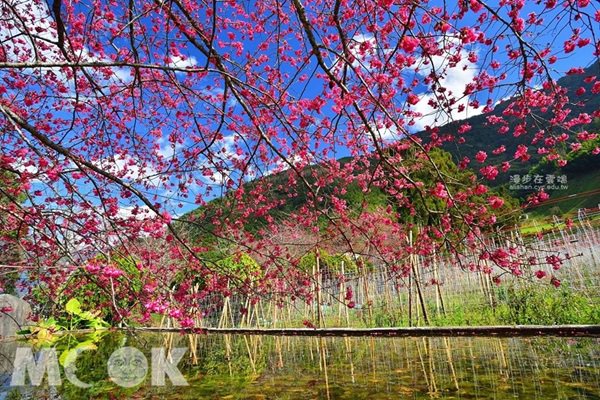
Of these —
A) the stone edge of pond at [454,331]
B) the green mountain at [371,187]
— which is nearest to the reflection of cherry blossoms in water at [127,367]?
the stone edge of pond at [454,331]

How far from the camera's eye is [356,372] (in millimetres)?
3479

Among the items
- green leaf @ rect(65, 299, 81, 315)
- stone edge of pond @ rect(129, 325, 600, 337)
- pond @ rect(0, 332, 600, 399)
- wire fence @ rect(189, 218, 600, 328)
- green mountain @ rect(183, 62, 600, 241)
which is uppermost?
green mountain @ rect(183, 62, 600, 241)

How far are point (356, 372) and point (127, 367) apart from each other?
2714mm

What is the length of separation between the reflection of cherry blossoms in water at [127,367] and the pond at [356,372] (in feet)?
0.05

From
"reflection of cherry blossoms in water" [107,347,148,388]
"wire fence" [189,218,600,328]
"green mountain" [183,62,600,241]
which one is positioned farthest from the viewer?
"wire fence" [189,218,600,328]

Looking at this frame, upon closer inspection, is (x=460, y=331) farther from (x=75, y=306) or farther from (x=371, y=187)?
(x=75, y=306)

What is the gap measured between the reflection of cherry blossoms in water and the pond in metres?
0.02

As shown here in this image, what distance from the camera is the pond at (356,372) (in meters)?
2.72

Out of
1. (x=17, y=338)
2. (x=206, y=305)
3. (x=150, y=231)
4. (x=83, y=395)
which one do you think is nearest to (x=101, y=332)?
(x=17, y=338)

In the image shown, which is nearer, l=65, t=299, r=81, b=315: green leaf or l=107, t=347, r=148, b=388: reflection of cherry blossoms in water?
l=107, t=347, r=148, b=388: reflection of cherry blossoms in water

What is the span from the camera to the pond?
8.93ft

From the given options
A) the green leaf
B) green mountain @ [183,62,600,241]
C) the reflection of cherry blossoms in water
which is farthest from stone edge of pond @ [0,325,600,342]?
the green leaf

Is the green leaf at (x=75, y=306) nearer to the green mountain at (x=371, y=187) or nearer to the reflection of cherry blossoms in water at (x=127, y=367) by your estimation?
the green mountain at (x=371, y=187)

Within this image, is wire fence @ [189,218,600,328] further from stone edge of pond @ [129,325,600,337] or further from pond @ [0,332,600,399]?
pond @ [0,332,600,399]
